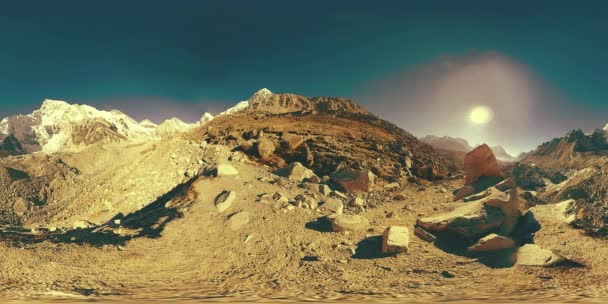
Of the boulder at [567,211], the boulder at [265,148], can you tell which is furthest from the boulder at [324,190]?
the boulder at [567,211]

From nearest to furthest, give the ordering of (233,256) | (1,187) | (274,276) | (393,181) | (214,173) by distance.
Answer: (274,276), (233,256), (214,173), (393,181), (1,187)

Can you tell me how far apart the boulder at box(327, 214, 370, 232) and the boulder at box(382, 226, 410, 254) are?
1.98m

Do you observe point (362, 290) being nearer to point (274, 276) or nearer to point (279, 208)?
point (274, 276)

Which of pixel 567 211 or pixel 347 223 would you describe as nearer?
pixel 347 223

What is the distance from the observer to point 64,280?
11922 millimetres

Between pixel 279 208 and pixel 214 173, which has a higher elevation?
pixel 214 173

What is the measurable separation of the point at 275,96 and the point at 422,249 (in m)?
41.3

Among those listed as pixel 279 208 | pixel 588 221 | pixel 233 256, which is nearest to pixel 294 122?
pixel 279 208

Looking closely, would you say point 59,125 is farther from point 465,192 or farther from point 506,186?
point 506,186

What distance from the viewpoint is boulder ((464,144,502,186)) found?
75.2 feet

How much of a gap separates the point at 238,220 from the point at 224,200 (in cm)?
219

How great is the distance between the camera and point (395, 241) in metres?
14.5

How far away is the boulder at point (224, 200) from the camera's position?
746 inches

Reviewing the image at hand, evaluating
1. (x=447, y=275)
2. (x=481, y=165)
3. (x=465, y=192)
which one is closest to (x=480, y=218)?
(x=447, y=275)
